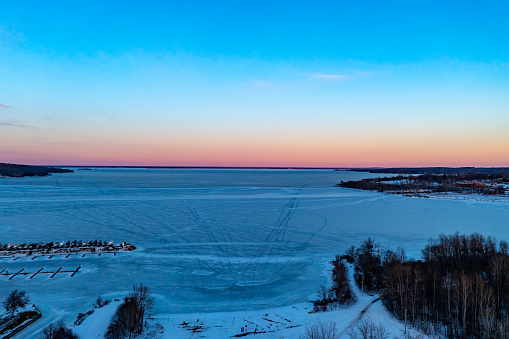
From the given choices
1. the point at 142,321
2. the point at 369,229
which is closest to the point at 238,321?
the point at 142,321

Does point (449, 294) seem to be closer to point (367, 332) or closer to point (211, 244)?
point (367, 332)

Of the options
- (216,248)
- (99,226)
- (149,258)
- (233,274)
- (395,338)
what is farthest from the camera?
(99,226)

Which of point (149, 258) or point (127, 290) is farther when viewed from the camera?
point (149, 258)

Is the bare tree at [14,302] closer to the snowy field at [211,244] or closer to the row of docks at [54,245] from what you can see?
the snowy field at [211,244]

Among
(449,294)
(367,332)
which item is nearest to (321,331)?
(367,332)

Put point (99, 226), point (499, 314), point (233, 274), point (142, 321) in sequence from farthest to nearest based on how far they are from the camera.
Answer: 1. point (99, 226)
2. point (233, 274)
3. point (499, 314)
4. point (142, 321)

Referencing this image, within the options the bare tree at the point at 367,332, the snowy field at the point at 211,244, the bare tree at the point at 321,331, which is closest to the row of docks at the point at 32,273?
the snowy field at the point at 211,244

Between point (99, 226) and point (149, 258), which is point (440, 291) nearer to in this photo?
point (149, 258)
